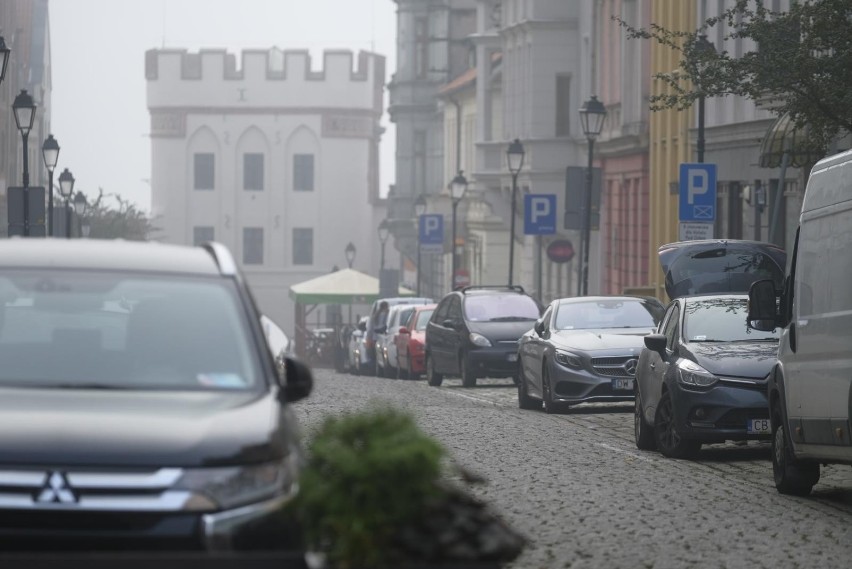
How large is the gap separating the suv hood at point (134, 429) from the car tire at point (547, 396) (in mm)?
17470

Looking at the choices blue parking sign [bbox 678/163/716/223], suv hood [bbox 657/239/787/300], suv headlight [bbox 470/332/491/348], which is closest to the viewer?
suv hood [bbox 657/239/787/300]

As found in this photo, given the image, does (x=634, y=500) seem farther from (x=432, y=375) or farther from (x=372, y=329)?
(x=372, y=329)

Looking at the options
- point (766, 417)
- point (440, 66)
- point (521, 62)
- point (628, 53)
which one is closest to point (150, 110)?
point (440, 66)

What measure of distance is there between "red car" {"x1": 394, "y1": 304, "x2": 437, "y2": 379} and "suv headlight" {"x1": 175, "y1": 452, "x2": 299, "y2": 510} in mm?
33042

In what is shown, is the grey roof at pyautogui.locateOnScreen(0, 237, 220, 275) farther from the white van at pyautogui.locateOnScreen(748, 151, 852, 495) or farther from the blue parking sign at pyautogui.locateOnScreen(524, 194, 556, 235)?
the blue parking sign at pyautogui.locateOnScreen(524, 194, 556, 235)

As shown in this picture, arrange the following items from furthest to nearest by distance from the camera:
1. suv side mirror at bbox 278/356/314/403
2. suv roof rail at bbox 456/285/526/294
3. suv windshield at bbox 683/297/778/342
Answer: suv roof rail at bbox 456/285/526/294 → suv windshield at bbox 683/297/778/342 → suv side mirror at bbox 278/356/314/403

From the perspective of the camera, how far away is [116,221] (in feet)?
277

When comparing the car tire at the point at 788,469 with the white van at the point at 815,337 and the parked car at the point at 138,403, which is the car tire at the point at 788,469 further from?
the parked car at the point at 138,403

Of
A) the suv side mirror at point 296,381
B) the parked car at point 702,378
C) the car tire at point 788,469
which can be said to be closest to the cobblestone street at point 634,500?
the car tire at point 788,469

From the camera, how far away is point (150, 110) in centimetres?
11469

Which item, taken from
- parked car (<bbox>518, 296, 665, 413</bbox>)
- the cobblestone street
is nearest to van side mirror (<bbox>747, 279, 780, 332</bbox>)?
the cobblestone street

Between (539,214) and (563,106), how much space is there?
1580cm

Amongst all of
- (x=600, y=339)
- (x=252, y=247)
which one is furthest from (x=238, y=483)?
(x=252, y=247)

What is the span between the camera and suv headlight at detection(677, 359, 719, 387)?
1725cm
